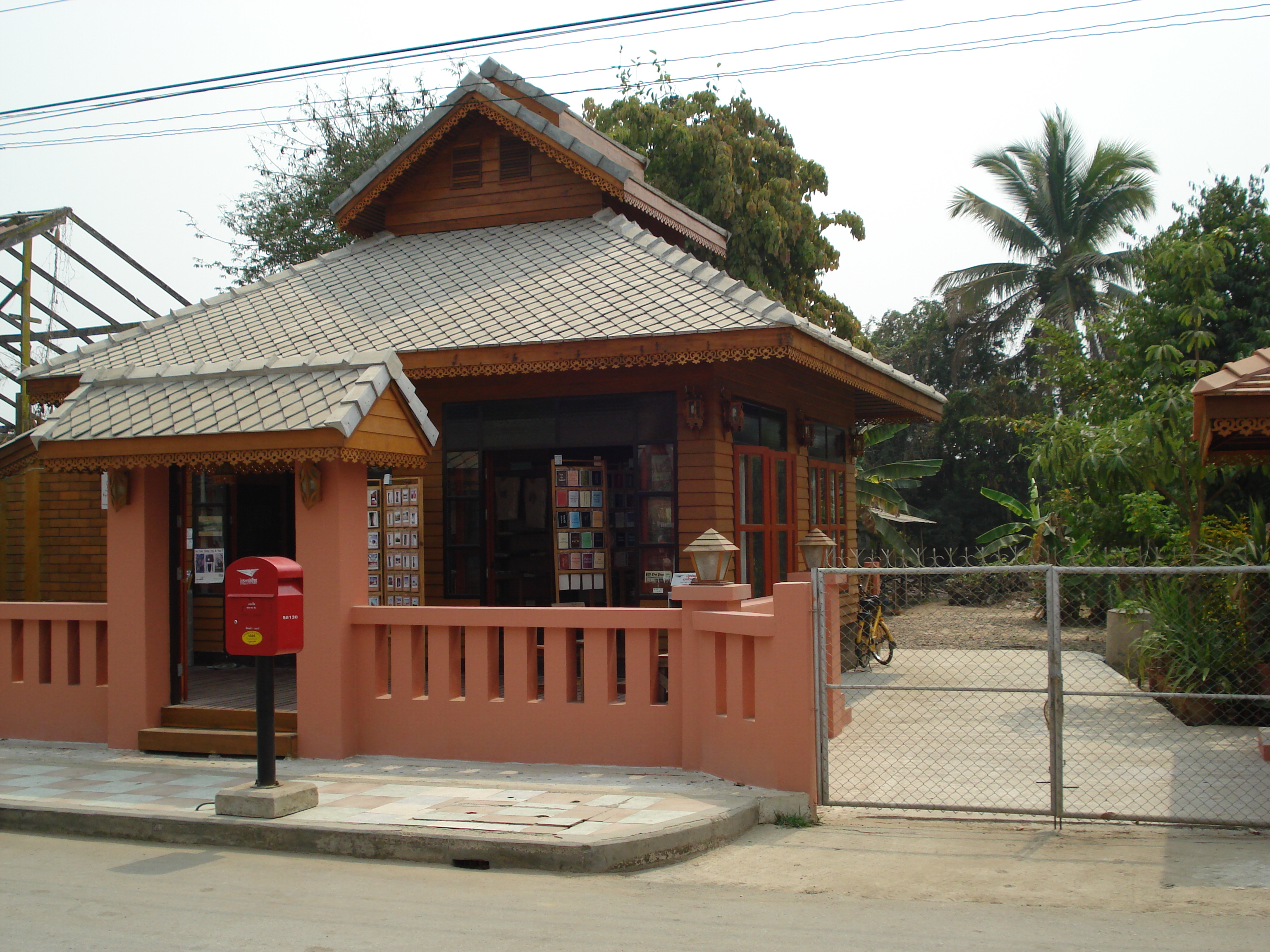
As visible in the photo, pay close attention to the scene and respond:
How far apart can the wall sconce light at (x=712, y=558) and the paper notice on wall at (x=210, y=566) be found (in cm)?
686

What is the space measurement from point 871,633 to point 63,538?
10.2 metres

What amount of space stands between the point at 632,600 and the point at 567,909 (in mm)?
6915

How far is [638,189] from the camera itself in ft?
44.5

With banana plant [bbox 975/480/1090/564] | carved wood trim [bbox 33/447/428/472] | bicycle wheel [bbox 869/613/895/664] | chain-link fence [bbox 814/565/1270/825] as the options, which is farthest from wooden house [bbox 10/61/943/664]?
banana plant [bbox 975/480/1090/564]

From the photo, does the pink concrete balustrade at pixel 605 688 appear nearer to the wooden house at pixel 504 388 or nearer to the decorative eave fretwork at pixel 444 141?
the wooden house at pixel 504 388

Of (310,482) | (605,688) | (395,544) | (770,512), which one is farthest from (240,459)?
(770,512)

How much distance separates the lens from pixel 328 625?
867 centimetres

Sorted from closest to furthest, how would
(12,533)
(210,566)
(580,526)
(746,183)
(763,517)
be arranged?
(580,526) < (763,517) < (210,566) < (12,533) < (746,183)

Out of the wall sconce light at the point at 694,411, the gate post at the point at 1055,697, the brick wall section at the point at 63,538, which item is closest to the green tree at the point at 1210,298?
the wall sconce light at the point at 694,411

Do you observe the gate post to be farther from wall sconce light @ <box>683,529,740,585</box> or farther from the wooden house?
the wooden house

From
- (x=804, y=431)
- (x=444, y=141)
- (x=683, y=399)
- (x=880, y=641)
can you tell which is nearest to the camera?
(x=683, y=399)

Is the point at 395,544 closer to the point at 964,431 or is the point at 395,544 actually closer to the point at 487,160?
the point at 487,160

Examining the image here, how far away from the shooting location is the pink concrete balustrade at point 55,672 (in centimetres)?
960

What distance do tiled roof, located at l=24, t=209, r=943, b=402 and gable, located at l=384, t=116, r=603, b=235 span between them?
18 centimetres
